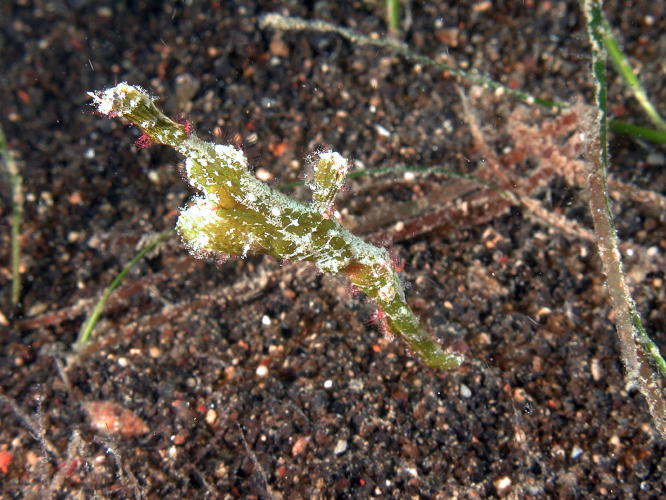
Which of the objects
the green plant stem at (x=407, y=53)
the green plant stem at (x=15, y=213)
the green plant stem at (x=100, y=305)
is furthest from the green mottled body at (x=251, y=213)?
the green plant stem at (x=15, y=213)

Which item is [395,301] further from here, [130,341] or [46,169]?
[46,169]

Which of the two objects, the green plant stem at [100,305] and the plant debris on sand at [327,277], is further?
the green plant stem at [100,305]

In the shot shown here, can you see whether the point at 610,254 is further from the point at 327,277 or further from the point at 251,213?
the point at 251,213

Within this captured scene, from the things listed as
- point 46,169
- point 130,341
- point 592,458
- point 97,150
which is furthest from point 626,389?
point 46,169

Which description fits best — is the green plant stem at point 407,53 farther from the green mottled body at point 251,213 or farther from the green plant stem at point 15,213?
the green plant stem at point 15,213

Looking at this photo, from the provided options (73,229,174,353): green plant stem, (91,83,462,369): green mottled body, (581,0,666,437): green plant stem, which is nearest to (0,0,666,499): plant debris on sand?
(73,229,174,353): green plant stem

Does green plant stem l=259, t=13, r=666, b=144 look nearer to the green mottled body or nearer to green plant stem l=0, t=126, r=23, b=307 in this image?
the green mottled body
